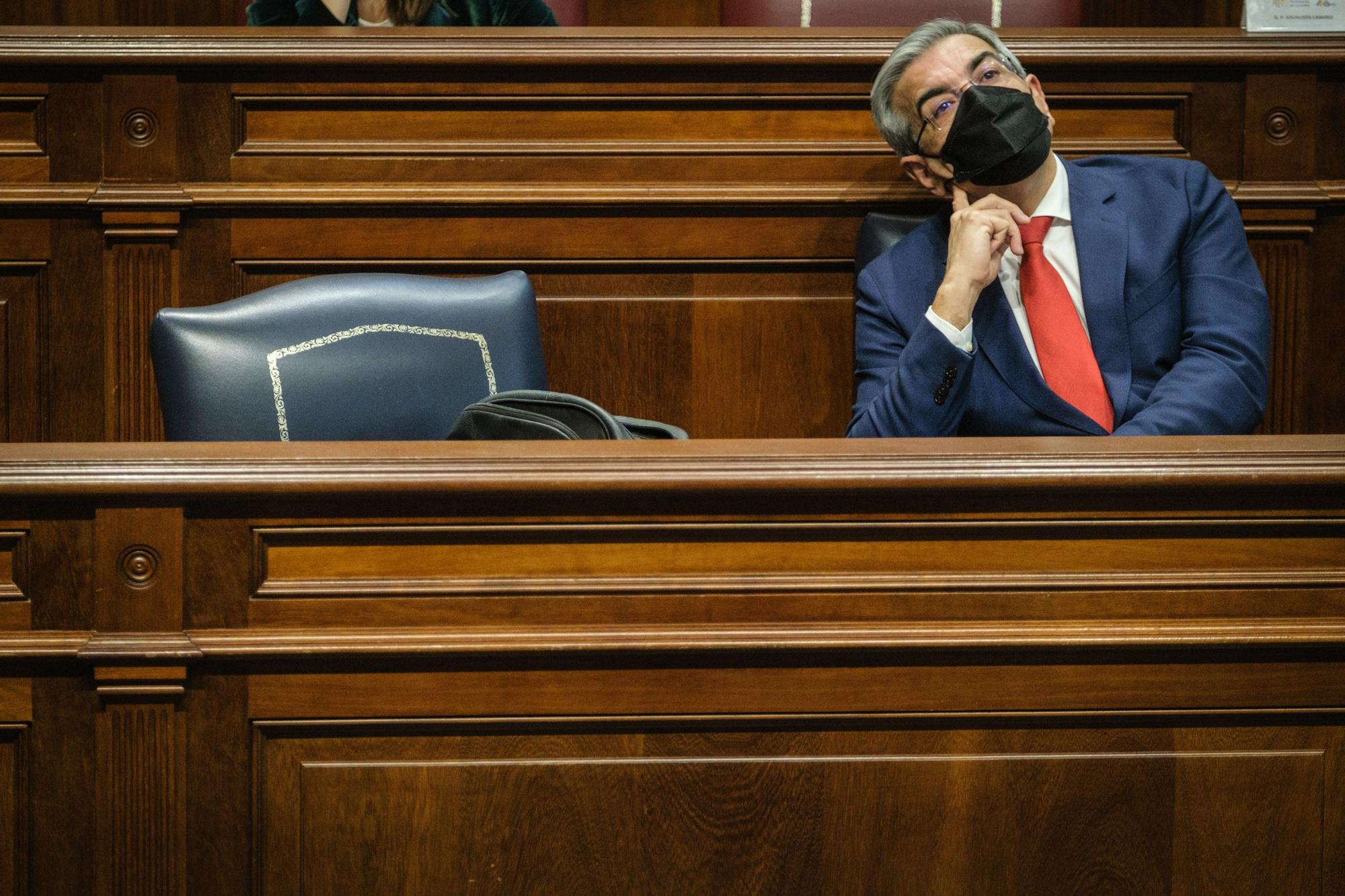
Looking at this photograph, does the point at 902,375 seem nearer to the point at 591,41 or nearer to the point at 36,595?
the point at 591,41

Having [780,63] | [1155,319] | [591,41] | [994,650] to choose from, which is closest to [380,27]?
[591,41]

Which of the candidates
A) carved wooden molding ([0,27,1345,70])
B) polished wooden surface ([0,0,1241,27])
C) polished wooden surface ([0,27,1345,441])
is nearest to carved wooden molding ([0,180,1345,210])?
polished wooden surface ([0,27,1345,441])

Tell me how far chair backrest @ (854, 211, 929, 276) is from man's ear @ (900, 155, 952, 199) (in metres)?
0.03

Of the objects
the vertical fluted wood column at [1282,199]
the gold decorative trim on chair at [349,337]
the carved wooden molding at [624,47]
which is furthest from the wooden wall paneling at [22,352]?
the vertical fluted wood column at [1282,199]

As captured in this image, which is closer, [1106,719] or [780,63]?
[1106,719]

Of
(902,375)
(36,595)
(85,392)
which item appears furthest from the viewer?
(85,392)

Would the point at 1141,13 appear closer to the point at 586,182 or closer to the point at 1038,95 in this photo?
the point at 1038,95

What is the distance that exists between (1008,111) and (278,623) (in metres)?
0.78

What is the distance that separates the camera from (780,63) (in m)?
1.25

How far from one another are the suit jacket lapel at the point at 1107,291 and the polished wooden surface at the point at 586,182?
0.17 metres

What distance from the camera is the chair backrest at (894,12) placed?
1.65m

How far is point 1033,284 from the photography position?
1.13 m

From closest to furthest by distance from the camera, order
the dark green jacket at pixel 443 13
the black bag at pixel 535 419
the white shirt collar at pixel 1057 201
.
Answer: the black bag at pixel 535 419 → the white shirt collar at pixel 1057 201 → the dark green jacket at pixel 443 13

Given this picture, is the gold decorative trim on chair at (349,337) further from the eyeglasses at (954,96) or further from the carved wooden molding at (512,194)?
the eyeglasses at (954,96)
